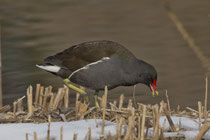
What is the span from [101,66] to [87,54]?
26cm

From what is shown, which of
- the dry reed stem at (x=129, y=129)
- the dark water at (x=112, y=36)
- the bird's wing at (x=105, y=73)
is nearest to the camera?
the dry reed stem at (x=129, y=129)

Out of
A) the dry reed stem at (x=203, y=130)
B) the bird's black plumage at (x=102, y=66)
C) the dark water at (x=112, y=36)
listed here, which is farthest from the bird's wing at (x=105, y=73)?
the dry reed stem at (x=203, y=130)

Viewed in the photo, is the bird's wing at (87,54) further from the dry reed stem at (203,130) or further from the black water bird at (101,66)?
the dry reed stem at (203,130)

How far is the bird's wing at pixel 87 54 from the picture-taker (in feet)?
19.2

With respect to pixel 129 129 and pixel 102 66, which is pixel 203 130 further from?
pixel 102 66

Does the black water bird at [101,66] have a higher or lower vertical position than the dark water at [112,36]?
lower

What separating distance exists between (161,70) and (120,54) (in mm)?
2883

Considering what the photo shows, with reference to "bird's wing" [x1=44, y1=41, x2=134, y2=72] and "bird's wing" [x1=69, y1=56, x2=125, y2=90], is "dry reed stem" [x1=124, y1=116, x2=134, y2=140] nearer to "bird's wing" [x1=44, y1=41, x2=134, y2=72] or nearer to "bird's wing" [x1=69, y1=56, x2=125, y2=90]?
"bird's wing" [x1=69, y1=56, x2=125, y2=90]

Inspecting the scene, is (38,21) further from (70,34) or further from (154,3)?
(154,3)

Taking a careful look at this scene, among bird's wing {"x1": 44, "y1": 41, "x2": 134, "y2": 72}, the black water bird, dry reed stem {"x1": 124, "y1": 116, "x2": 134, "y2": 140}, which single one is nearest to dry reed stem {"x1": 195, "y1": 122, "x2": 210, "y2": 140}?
dry reed stem {"x1": 124, "y1": 116, "x2": 134, "y2": 140}

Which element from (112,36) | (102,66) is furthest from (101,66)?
(112,36)

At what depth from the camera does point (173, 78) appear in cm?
812

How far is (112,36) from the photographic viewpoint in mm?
11242

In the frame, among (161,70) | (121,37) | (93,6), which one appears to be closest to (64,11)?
(93,6)
